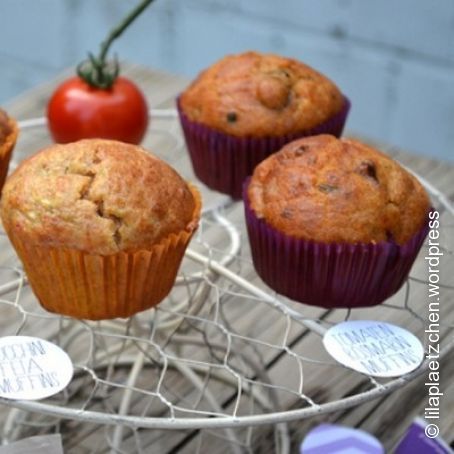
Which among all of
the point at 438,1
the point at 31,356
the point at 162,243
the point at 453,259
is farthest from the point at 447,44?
the point at 31,356

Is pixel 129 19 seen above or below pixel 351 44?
above

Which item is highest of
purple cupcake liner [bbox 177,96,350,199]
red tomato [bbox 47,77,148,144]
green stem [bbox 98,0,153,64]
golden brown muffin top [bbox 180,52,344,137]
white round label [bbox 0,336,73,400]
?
green stem [bbox 98,0,153,64]

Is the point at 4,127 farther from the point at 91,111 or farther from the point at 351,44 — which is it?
the point at 351,44

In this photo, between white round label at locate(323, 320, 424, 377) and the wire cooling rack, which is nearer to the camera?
white round label at locate(323, 320, 424, 377)

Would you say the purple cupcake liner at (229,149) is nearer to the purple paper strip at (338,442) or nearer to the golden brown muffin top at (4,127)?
the golden brown muffin top at (4,127)

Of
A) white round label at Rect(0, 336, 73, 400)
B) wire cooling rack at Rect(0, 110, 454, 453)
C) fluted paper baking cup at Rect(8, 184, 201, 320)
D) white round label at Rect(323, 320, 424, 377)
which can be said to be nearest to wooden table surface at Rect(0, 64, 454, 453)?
wire cooling rack at Rect(0, 110, 454, 453)

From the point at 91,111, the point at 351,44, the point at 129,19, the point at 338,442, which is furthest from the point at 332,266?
the point at 351,44

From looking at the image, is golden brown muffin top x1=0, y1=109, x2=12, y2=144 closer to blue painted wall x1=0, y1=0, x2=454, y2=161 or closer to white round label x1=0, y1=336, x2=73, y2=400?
white round label x1=0, y1=336, x2=73, y2=400
